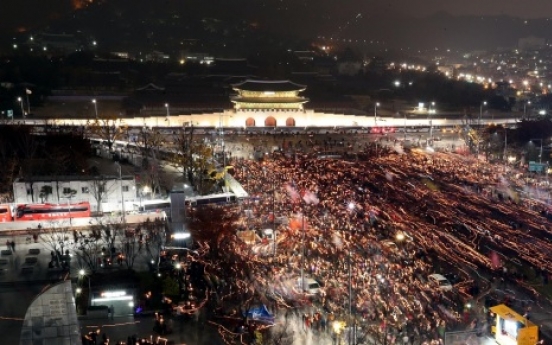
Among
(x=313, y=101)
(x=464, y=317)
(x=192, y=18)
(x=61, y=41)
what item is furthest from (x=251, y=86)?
(x=192, y=18)

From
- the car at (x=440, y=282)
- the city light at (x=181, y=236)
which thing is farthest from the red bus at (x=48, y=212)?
the car at (x=440, y=282)

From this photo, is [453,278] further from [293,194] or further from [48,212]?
[48,212]

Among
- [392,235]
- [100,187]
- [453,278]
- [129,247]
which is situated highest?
[100,187]

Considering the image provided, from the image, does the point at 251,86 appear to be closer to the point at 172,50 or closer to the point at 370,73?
the point at 370,73

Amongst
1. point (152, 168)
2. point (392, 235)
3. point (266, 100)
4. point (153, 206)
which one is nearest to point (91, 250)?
point (153, 206)

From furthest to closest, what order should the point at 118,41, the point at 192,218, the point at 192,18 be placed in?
1. the point at 192,18
2. the point at 118,41
3. the point at 192,218
